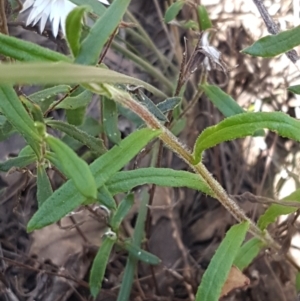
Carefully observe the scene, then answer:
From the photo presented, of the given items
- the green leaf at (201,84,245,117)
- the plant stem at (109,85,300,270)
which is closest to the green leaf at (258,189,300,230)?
the plant stem at (109,85,300,270)

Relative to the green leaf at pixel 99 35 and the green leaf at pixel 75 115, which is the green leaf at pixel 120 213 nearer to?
the green leaf at pixel 75 115

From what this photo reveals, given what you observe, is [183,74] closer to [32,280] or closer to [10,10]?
[10,10]

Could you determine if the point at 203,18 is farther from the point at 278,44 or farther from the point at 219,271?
the point at 219,271

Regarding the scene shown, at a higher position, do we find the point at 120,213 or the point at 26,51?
the point at 26,51

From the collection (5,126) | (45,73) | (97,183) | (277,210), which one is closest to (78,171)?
(97,183)

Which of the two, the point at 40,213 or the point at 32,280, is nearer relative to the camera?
the point at 40,213

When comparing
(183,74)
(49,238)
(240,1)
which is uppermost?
(240,1)

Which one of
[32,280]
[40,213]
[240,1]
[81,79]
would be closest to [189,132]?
[240,1]
